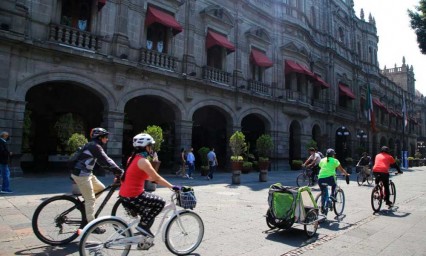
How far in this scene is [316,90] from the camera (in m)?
29.0

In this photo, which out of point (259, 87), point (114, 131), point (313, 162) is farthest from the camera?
point (259, 87)

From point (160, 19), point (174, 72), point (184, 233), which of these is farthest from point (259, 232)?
point (160, 19)

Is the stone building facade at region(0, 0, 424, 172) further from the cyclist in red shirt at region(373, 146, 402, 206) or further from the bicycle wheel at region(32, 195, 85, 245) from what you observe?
the cyclist in red shirt at region(373, 146, 402, 206)

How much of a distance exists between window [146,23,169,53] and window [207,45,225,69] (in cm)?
339

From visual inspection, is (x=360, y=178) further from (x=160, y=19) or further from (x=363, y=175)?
(x=160, y=19)

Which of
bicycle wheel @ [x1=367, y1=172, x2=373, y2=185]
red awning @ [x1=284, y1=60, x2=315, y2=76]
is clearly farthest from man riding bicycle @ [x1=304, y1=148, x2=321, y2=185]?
red awning @ [x1=284, y1=60, x2=315, y2=76]

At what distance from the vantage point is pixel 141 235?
4133 millimetres

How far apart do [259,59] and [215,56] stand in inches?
127

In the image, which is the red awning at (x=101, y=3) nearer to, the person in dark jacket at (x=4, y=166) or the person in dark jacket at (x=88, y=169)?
the person in dark jacket at (x=4, y=166)

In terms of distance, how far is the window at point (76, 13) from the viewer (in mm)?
13844

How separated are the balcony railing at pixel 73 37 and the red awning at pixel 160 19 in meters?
2.96

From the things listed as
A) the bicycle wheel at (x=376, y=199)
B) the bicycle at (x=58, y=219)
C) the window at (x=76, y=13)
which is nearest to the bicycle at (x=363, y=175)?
the bicycle wheel at (x=376, y=199)

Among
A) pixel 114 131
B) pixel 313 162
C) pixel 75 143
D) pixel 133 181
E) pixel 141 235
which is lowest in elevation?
pixel 141 235

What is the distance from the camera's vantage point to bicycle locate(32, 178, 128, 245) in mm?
4695
